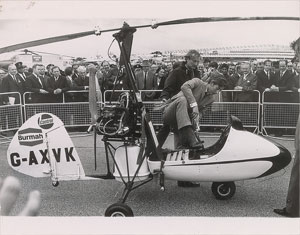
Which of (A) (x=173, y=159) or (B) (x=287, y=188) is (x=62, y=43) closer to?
(A) (x=173, y=159)

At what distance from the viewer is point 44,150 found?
267 centimetres

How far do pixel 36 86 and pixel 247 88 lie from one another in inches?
57.8

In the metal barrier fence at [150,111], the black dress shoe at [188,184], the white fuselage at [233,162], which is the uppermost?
the metal barrier fence at [150,111]

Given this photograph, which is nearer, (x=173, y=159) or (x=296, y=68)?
(x=296, y=68)

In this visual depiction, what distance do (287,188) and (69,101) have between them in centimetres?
151

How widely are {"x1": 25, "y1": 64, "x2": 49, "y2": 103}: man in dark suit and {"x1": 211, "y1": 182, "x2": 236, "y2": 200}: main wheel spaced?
124 centimetres

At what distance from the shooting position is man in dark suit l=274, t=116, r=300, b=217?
257cm

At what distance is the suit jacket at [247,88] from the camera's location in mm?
3044

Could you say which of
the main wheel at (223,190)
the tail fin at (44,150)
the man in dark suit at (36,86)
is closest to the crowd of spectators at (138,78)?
the man in dark suit at (36,86)

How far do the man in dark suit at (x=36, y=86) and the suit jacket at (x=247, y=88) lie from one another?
129 centimetres

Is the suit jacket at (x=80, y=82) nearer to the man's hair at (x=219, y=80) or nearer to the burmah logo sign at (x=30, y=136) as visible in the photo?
the burmah logo sign at (x=30, y=136)

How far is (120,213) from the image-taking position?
8.38ft

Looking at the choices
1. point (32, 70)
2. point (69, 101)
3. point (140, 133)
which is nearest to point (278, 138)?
point (140, 133)

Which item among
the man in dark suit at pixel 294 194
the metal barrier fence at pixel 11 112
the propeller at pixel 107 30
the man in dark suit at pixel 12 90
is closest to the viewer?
the propeller at pixel 107 30
